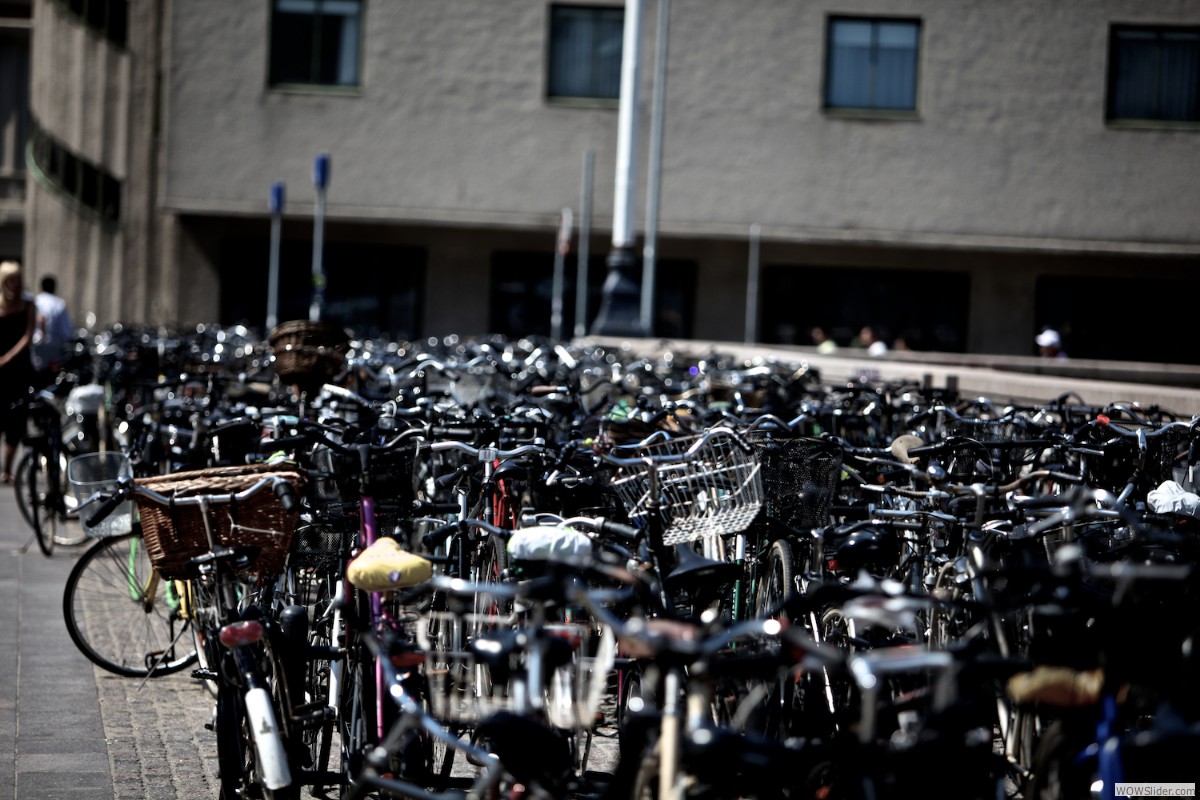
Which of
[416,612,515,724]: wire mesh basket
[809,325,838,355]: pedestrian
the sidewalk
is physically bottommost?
the sidewalk

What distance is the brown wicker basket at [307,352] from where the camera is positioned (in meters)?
8.97

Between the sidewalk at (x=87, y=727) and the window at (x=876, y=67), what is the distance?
66.6ft

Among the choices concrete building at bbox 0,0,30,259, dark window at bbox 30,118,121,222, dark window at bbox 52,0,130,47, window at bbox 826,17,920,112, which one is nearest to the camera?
window at bbox 826,17,920,112

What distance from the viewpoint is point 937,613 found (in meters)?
5.24

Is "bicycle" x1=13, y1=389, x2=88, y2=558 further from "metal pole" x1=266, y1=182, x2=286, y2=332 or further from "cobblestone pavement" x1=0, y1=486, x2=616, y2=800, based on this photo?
"metal pole" x1=266, y1=182, x2=286, y2=332

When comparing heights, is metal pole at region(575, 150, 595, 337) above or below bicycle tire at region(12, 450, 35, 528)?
above

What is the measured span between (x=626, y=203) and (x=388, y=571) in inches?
612

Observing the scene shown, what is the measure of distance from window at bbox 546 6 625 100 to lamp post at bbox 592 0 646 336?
691 centimetres

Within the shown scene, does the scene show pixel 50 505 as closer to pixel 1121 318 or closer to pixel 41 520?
pixel 41 520

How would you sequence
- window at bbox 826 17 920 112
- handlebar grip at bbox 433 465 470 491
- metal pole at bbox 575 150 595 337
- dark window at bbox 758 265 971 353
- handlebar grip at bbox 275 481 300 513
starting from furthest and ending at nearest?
dark window at bbox 758 265 971 353, window at bbox 826 17 920 112, metal pole at bbox 575 150 595 337, handlebar grip at bbox 433 465 470 491, handlebar grip at bbox 275 481 300 513

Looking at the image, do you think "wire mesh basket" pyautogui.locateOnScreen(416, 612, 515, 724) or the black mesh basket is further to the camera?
the black mesh basket

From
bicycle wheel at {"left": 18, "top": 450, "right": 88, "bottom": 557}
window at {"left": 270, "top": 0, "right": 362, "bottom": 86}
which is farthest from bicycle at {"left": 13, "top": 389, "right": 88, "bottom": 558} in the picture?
window at {"left": 270, "top": 0, "right": 362, "bottom": 86}

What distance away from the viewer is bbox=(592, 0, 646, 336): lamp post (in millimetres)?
19625

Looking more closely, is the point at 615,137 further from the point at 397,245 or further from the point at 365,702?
the point at 365,702
